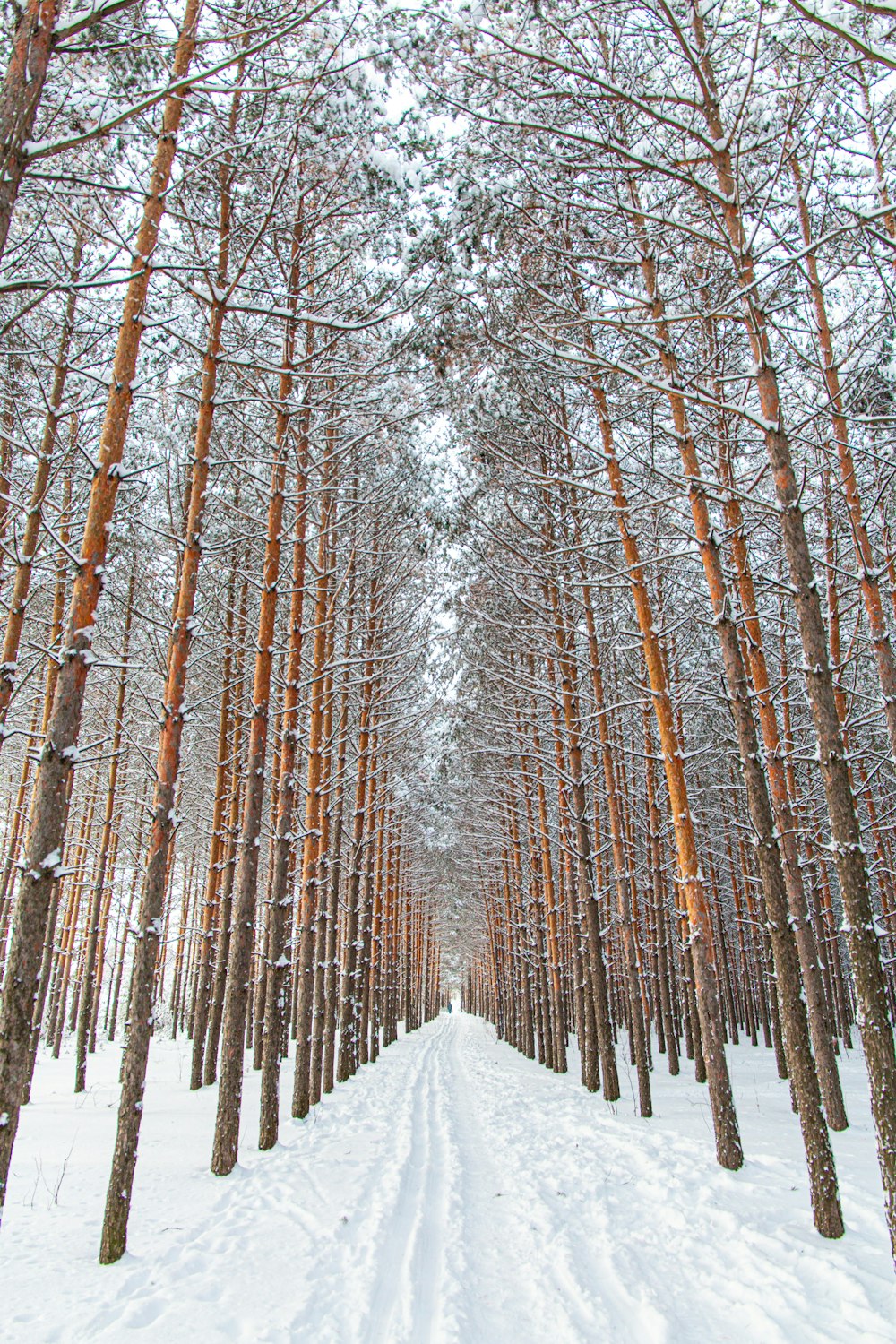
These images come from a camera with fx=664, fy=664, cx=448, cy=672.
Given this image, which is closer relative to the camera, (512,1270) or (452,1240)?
(512,1270)

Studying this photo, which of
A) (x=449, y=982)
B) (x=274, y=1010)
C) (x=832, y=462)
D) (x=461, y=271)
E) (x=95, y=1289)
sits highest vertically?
(x=461, y=271)

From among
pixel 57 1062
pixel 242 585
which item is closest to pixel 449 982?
pixel 57 1062

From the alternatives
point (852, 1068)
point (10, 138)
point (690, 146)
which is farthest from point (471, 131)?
point (852, 1068)

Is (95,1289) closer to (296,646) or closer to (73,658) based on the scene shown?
(73,658)

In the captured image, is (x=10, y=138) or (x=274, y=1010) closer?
(x=10, y=138)

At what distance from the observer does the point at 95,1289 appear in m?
4.14

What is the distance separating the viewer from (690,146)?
6.59 meters

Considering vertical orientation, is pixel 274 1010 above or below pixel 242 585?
below

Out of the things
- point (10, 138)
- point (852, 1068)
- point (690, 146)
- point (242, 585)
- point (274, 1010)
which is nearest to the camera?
point (10, 138)

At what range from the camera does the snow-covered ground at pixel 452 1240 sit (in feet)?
11.9

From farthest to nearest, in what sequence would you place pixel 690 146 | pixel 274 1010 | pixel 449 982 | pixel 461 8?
pixel 449 982
pixel 274 1010
pixel 690 146
pixel 461 8

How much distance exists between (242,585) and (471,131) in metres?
9.48

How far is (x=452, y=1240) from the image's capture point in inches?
188

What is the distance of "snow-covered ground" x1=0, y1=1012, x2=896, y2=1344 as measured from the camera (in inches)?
143
